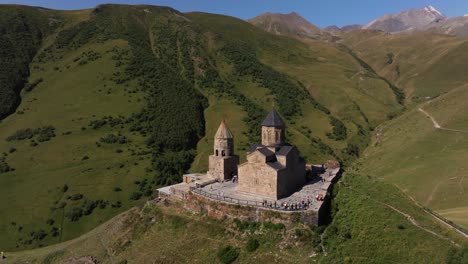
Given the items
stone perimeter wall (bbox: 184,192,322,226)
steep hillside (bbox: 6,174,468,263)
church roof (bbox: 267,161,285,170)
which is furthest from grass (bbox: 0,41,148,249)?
church roof (bbox: 267,161,285,170)

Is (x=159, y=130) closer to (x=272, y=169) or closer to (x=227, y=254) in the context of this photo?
(x=272, y=169)

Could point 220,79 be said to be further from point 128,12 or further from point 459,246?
point 459,246

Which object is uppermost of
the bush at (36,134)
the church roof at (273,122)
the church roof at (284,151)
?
the church roof at (273,122)

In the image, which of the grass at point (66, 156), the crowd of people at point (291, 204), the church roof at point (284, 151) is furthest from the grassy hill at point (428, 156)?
the grass at point (66, 156)

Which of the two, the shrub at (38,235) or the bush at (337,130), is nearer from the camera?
the shrub at (38,235)

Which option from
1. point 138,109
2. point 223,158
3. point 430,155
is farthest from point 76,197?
point 430,155

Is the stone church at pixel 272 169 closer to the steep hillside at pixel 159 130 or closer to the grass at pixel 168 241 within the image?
the steep hillside at pixel 159 130

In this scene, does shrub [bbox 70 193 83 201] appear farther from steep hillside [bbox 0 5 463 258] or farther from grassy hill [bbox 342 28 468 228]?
grassy hill [bbox 342 28 468 228]
